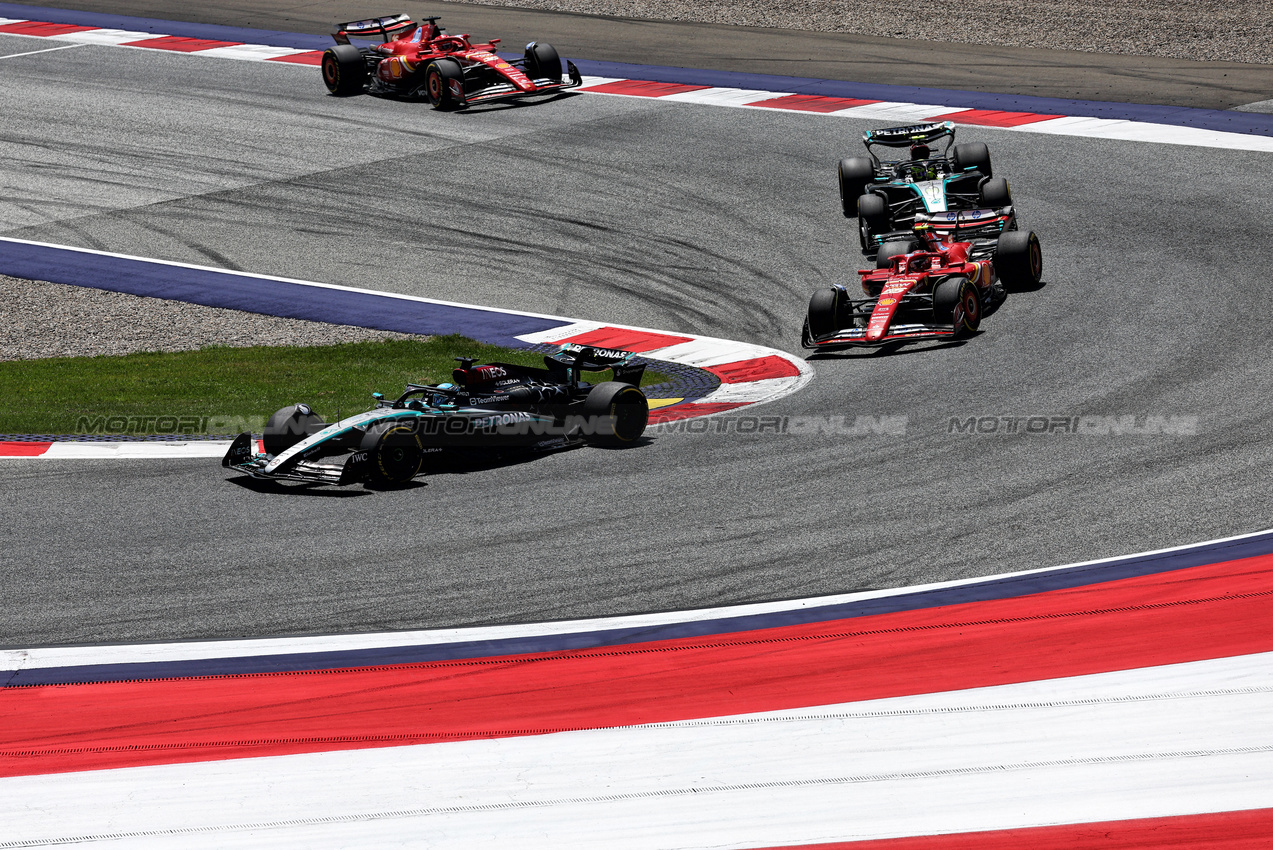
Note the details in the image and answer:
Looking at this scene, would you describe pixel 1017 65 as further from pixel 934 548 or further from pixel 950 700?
pixel 950 700

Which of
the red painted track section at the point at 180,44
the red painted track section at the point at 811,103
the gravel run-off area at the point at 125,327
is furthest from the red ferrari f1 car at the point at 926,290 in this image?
the red painted track section at the point at 180,44

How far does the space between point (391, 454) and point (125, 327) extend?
306 inches

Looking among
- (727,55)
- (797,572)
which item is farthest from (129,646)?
(727,55)

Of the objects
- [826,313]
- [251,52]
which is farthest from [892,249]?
[251,52]

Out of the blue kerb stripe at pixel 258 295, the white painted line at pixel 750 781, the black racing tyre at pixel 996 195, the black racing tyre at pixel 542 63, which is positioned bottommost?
the blue kerb stripe at pixel 258 295

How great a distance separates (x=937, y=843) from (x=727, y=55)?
26.4 meters

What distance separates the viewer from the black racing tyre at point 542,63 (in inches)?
1088

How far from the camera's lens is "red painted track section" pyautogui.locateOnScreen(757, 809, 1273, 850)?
6418mm

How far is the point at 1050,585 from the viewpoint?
9.30m

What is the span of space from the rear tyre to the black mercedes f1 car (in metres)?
7.32

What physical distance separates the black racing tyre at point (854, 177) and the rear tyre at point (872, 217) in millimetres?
1123

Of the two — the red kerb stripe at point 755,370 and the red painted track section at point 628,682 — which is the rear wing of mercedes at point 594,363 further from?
the red painted track section at point 628,682

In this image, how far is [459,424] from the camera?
485 inches

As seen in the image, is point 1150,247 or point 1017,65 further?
point 1017,65
